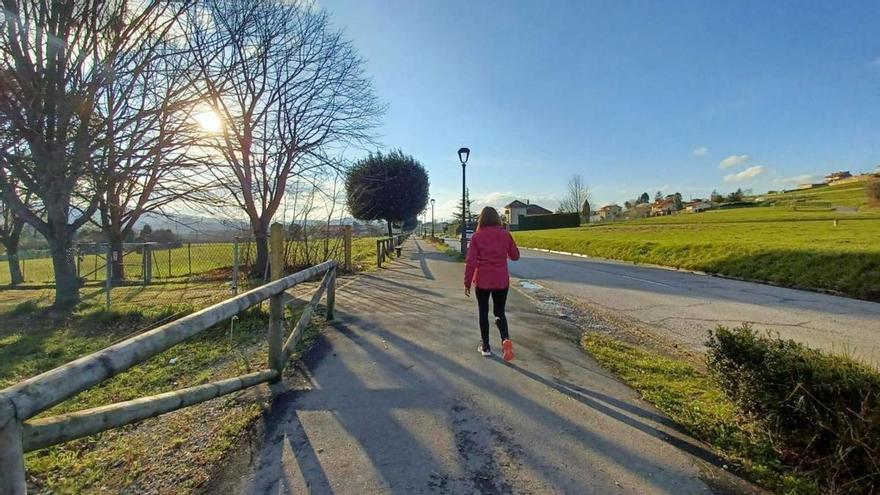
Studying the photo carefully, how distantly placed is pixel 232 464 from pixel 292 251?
12.4m

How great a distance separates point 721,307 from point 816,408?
7.29m

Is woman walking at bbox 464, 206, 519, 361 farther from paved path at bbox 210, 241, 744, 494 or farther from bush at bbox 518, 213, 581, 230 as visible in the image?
bush at bbox 518, 213, 581, 230

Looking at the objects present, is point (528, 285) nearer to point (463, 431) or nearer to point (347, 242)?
point (347, 242)

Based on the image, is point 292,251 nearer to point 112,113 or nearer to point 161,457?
point 112,113

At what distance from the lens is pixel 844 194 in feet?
189

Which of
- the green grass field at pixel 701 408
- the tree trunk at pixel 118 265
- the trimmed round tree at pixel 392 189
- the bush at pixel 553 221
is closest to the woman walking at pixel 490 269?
the green grass field at pixel 701 408

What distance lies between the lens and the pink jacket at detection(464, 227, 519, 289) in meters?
4.73

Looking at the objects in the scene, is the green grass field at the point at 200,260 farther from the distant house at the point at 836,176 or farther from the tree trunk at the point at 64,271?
the distant house at the point at 836,176

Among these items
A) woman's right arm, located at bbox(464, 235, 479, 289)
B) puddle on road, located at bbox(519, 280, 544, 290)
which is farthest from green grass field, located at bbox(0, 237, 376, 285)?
woman's right arm, located at bbox(464, 235, 479, 289)

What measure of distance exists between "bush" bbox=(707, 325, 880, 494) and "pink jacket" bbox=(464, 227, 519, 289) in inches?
94.9

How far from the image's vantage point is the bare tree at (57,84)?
7184 mm

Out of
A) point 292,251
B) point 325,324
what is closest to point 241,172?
point 292,251

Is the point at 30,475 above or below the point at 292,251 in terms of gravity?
below

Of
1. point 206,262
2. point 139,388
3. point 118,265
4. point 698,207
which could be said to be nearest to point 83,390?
point 139,388
